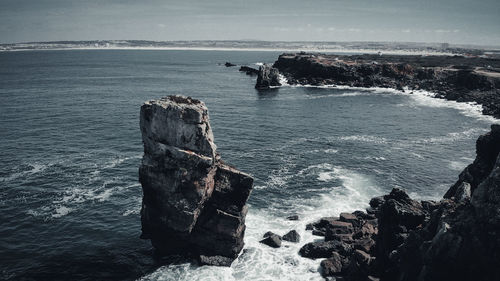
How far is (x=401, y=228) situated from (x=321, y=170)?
2785cm

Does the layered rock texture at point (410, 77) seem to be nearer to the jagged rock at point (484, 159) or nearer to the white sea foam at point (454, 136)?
the white sea foam at point (454, 136)

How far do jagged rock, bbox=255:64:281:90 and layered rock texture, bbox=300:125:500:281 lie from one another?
110 metres

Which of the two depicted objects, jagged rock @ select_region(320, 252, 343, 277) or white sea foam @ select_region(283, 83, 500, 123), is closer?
jagged rock @ select_region(320, 252, 343, 277)

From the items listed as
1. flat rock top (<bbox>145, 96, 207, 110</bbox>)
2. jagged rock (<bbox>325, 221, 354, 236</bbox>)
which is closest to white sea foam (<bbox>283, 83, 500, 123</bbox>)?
jagged rock (<bbox>325, 221, 354, 236</bbox>)

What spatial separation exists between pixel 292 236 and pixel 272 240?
2.62 m

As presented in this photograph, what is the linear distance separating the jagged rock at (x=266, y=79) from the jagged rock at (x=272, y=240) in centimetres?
11697

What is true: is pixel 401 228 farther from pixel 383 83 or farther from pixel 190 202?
pixel 383 83

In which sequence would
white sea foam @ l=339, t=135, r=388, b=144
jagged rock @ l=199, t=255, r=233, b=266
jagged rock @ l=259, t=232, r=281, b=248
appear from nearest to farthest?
jagged rock @ l=199, t=255, r=233, b=266 → jagged rock @ l=259, t=232, r=281, b=248 → white sea foam @ l=339, t=135, r=388, b=144

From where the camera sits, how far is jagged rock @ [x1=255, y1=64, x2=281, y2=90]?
152250 millimetres

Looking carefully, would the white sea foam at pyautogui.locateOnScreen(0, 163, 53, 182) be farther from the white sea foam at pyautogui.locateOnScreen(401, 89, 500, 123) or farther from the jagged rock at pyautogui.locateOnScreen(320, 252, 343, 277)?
the white sea foam at pyautogui.locateOnScreen(401, 89, 500, 123)

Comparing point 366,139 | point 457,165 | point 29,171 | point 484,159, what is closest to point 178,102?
point 484,159

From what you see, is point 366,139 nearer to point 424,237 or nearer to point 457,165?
point 457,165

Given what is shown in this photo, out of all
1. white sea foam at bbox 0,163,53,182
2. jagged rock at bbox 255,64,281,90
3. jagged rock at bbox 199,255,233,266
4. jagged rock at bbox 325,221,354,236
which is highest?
jagged rock at bbox 255,64,281,90

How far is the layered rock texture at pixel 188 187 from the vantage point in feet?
116
